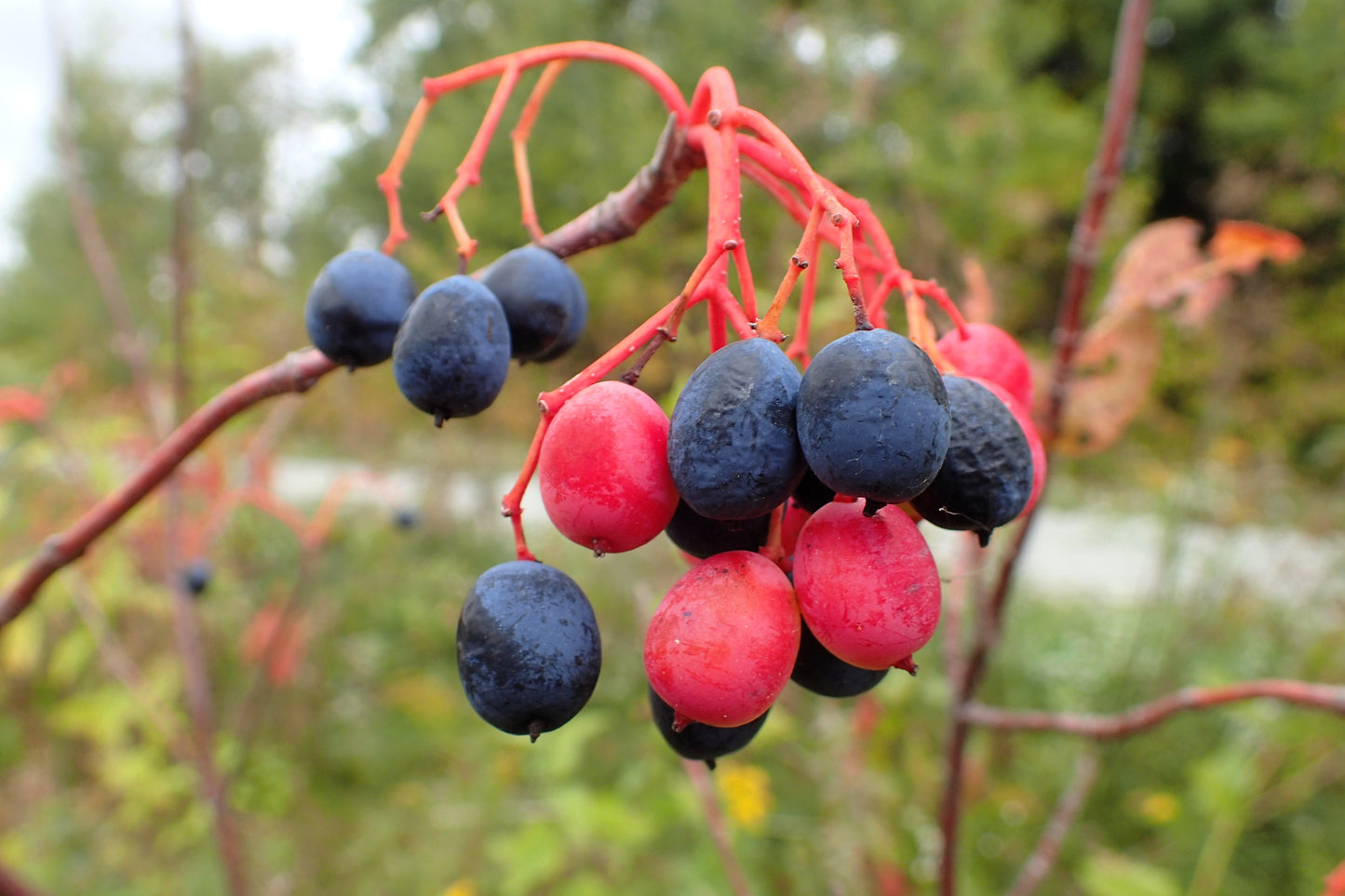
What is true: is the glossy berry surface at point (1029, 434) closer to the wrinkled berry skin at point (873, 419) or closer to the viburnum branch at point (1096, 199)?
the wrinkled berry skin at point (873, 419)

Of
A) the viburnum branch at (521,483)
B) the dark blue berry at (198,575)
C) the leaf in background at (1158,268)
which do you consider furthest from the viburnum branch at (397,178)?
the dark blue berry at (198,575)

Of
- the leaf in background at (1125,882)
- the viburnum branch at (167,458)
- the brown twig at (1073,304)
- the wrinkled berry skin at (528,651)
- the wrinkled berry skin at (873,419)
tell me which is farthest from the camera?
the leaf in background at (1125,882)

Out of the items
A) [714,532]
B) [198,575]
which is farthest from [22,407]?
[714,532]

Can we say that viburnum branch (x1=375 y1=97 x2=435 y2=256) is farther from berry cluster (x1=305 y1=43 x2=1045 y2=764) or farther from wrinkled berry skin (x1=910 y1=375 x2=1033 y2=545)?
wrinkled berry skin (x1=910 y1=375 x2=1033 y2=545)

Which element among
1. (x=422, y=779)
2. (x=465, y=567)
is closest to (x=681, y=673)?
(x=422, y=779)

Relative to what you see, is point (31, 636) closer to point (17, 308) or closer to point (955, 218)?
point (955, 218)

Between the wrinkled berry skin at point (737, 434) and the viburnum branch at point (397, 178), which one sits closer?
the wrinkled berry skin at point (737, 434)

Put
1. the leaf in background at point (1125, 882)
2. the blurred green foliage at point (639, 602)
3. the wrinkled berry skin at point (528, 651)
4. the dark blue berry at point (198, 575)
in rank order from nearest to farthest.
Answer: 1. the wrinkled berry skin at point (528, 651)
2. the leaf in background at point (1125, 882)
3. the dark blue berry at point (198, 575)
4. the blurred green foliage at point (639, 602)
